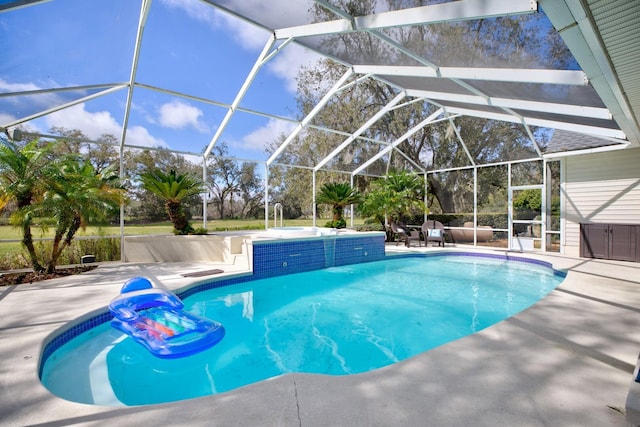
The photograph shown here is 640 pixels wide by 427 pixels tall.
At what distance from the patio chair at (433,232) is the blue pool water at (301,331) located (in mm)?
4208

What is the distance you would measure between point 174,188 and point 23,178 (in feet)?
11.3

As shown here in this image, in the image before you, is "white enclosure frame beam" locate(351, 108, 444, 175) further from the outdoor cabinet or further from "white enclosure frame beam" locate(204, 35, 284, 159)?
"white enclosure frame beam" locate(204, 35, 284, 159)

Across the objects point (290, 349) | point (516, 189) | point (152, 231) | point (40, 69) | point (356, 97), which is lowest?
point (290, 349)

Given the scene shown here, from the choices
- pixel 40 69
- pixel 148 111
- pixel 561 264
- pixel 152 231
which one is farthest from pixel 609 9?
pixel 152 231

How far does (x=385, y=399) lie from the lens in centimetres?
237

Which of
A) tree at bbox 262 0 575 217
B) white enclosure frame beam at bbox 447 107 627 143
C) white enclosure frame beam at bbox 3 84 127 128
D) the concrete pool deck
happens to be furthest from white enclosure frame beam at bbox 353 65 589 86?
white enclosure frame beam at bbox 3 84 127 128

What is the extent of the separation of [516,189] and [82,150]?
15.3 m

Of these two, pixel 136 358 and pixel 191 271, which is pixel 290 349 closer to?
pixel 136 358

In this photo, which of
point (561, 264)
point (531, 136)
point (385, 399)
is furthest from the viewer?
point (531, 136)

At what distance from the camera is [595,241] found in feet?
31.8

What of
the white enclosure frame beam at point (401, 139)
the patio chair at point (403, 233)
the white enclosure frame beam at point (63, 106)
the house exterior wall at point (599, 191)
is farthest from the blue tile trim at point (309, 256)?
the white enclosure frame beam at point (63, 106)

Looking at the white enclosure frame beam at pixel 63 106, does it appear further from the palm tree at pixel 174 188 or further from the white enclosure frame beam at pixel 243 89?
the white enclosure frame beam at pixel 243 89

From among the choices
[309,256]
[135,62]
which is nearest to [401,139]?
[309,256]

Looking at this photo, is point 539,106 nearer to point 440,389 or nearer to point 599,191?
point 599,191
